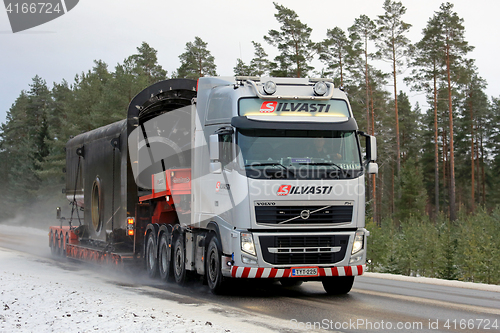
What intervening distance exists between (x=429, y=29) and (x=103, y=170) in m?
33.3

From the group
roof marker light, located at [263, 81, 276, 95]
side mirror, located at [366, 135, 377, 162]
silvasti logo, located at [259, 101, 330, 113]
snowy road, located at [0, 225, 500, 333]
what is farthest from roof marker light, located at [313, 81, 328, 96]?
snowy road, located at [0, 225, 500, 333]

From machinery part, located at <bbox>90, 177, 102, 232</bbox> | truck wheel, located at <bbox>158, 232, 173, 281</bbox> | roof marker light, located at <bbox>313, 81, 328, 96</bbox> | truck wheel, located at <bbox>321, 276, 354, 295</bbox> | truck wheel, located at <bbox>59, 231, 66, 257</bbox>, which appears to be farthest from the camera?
truck wheel, located at <bbox>59, 231, 66, 257</bbox>

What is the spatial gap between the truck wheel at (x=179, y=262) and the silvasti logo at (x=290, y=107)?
160 inches

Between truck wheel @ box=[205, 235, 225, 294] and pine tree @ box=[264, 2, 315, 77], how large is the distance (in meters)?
33.0

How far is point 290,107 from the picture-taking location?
35.6 feet

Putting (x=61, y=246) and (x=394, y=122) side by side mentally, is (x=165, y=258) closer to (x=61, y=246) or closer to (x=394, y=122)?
(x=61, y=246)

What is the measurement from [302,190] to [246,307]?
2208 mm

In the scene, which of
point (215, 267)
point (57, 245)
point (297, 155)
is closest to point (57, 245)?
point (57, 245)

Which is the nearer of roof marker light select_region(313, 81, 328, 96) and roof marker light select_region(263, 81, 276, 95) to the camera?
roof marker light select_region(263, 81, 276, 95)

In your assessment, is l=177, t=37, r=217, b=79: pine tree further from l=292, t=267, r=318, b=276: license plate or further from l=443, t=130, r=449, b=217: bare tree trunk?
l=292, t=267, r=318, b=276: license plate

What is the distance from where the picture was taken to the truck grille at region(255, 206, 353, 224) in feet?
33.3

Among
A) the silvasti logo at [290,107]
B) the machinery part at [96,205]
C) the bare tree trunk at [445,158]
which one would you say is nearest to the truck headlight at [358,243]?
the silvasti logo at [290,107]

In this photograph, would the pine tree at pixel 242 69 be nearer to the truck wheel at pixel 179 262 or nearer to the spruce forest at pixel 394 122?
the spruce forest at pixel 394 122

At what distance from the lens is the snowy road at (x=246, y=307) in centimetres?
775
